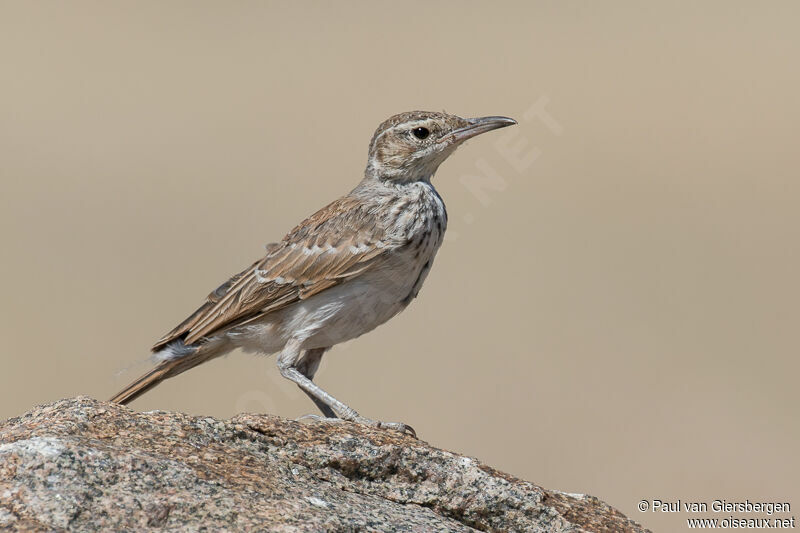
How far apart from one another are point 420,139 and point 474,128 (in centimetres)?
45

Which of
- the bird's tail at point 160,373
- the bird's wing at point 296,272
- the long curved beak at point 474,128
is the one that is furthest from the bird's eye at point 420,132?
the bird's tail at point 160,373

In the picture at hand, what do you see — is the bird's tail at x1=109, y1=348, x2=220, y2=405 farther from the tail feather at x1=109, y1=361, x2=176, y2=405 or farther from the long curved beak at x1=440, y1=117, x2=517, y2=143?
the long curved beak at x1=440, y1=117, x2=517, y2=143

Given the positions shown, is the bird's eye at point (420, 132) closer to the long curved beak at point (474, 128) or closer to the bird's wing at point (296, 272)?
the long curved beak at point (474, 128)

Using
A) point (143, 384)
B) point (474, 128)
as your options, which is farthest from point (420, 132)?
point (143, 384)

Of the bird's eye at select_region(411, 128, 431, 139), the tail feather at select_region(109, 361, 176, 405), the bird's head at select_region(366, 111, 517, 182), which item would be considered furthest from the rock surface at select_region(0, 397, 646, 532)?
the bird's eye at select_region(411, 128, 431, 139)

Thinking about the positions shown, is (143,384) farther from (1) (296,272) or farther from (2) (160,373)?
(1) (296,272)

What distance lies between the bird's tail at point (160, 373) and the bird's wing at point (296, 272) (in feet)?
0.49

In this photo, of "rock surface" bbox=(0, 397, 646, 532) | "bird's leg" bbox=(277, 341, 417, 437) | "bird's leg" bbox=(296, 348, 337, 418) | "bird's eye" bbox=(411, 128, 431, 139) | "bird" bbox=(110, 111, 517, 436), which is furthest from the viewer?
"bird's eye" bbox=(411, 128, 431, 139)

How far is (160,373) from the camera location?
8047 mm

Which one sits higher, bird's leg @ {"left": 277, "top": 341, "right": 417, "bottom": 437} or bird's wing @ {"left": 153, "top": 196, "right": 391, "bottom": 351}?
bird's wing @ {"left": 153, "top": 196, "right": 391, "bottom": 351}

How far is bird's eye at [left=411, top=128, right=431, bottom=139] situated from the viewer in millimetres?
8812

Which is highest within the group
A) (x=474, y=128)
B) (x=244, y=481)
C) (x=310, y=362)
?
(x=474, y=128)

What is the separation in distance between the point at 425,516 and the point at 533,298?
54.1 feet

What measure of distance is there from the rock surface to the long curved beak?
10.9 ft
